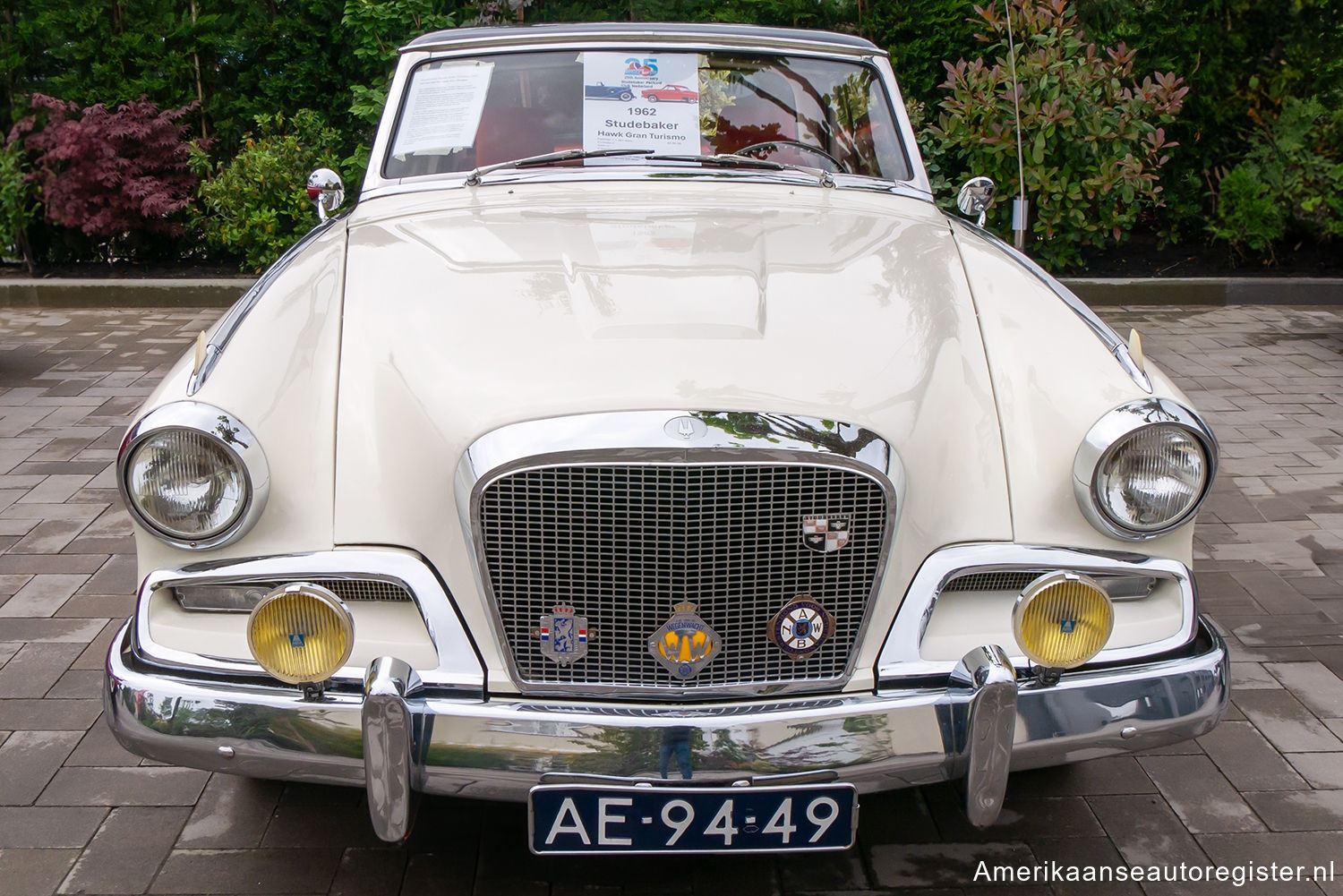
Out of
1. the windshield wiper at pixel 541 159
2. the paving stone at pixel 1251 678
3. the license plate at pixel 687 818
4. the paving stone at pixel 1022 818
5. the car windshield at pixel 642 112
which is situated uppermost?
Answer: the car windshield at pixel 642 112

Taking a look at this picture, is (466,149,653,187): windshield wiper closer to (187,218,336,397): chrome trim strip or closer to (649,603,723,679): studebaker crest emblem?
(187,218,336,397): chrome trim strip

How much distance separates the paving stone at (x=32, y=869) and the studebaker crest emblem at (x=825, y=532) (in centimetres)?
175

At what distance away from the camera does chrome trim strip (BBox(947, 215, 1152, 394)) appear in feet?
7.99

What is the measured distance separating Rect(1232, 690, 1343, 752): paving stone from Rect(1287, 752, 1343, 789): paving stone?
0.09 feet

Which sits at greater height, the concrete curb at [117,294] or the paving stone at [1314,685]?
the paving stone at [1314,685]

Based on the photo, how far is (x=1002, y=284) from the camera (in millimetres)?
2750

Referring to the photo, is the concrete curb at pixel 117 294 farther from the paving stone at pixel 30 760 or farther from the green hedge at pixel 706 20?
the paving stone at pixel 30 760

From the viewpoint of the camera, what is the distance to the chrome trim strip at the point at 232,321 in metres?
Answer: 2.36

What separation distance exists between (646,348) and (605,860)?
45.6 inches

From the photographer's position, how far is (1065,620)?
2.16 m

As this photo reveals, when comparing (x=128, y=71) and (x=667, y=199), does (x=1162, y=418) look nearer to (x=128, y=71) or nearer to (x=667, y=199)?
(x=667, y=199)

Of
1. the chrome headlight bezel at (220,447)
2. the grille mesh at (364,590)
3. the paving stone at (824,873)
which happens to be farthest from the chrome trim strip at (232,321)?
the paving stone at (824,873)

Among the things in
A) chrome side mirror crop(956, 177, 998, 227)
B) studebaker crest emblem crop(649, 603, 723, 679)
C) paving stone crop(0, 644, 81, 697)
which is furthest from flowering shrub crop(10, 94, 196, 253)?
studebaker crest emblem crop(649, 603, 723, 679)

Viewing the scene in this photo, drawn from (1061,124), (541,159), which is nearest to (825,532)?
(541,159)
